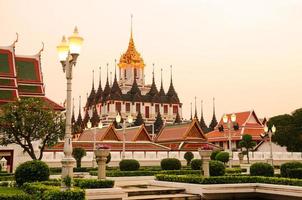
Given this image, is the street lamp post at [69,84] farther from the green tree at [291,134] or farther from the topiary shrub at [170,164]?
the green tree at [291,134]

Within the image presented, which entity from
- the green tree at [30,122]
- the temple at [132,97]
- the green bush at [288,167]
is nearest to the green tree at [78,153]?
the green tree at [30,122]

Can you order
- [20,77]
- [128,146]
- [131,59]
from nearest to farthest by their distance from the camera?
[20,77] → [128,146] → [131,59]

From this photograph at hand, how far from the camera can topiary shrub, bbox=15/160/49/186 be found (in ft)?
50.6

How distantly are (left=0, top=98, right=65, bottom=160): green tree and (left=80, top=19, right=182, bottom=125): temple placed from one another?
205 feet

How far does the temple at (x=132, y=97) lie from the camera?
297 ft

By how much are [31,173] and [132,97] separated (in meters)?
78.2

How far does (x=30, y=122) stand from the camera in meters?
24.1

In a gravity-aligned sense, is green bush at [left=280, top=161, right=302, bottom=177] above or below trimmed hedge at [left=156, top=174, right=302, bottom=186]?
above

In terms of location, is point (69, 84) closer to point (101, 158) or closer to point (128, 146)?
point (101, 158)

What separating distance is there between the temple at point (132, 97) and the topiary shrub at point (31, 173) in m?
72.1

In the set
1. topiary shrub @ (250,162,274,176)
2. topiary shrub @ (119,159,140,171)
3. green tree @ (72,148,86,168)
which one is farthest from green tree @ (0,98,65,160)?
topiary shrub @ (250,162,274,176)

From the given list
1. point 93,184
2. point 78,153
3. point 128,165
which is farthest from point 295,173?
point 78,153

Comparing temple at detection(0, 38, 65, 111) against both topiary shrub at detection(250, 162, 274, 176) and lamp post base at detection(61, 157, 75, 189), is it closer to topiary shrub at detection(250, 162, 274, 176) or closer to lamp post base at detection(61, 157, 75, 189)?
topiary shrub at detection(250, 162, 274, 176)

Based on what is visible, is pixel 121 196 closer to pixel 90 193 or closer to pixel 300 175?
pixel 90 193
